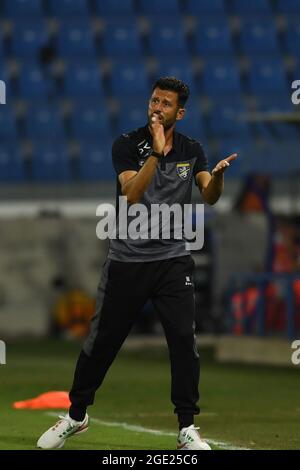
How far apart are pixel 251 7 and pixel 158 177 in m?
24.1

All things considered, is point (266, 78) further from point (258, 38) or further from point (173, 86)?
point (173, 86)

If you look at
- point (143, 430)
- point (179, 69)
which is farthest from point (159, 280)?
point (179, 69)

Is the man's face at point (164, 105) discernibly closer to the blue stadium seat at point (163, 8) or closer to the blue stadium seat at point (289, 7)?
the blue stadium seat at point (163, 8)

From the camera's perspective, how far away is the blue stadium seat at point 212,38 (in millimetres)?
30109

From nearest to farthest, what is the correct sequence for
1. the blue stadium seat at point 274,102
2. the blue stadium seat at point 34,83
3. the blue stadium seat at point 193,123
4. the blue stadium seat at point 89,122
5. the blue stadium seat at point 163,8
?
the blue stadium seat at point 193,123 → the blue stadium seat at point 274,102 → the blue stadium seat at point 89,122 → the blue stadium seat at point 34,83 → the blue stadium seat at point 163,8

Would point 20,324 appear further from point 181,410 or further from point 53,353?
point 181,410

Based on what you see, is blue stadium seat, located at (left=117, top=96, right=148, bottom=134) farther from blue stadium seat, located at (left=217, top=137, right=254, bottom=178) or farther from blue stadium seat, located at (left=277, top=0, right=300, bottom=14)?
blue stadium seat, located at (left=277, top=0, right=300, bottom=14)

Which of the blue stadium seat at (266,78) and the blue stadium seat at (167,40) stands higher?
the blue stadium seat at (167,40)

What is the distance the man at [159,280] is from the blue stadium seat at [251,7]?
23.7m

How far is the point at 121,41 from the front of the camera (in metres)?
29.7

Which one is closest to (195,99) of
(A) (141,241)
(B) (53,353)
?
(B) (53,353)

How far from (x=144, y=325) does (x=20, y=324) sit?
2356mm

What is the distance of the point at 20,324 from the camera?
2450 cm

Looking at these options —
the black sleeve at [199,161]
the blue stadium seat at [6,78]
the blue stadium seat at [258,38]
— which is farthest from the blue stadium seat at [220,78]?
the black sleeve at [199,161]
